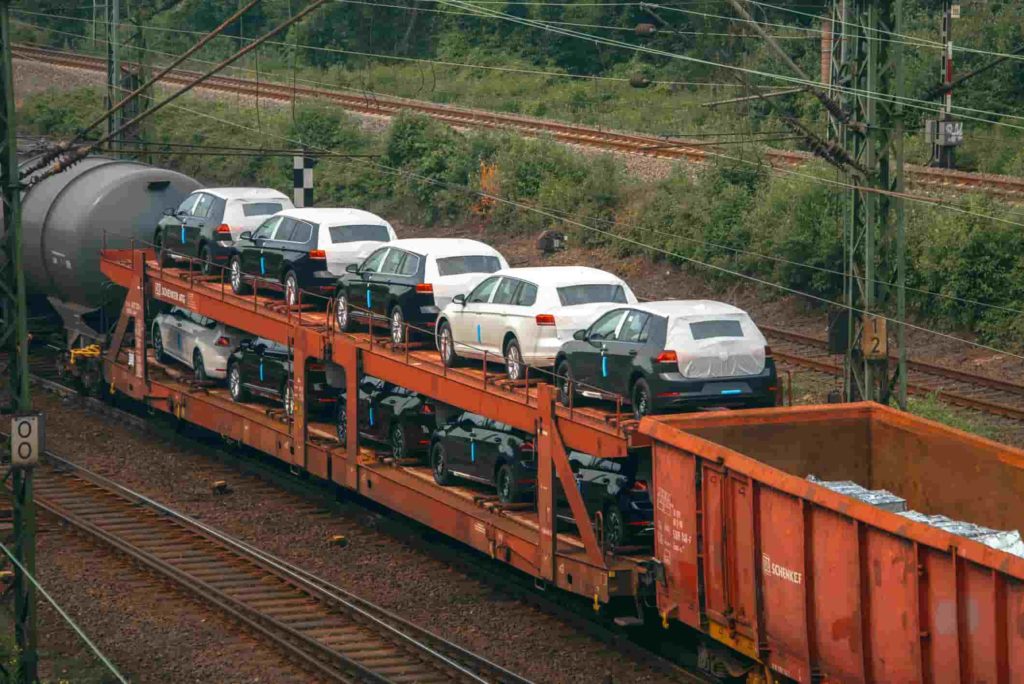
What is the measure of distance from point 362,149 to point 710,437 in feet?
110

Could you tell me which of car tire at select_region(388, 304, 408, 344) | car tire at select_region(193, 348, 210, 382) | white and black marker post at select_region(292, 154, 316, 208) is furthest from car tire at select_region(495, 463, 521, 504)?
white and black marker post at select_region(292, 154, 316, 208)

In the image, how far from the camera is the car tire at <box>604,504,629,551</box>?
54.1 ft

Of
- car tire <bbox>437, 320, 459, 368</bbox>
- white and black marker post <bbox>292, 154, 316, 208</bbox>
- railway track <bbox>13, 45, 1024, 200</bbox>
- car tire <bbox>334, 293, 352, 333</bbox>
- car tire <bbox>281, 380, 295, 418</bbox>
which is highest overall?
railway track <bbox>13, 45, 1024, 200</bbox>

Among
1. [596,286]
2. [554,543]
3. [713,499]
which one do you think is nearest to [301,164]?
[596,286]

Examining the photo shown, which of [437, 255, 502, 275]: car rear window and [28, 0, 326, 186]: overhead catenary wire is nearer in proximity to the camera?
[28, 0, 326, 186]: overhead catenary wire

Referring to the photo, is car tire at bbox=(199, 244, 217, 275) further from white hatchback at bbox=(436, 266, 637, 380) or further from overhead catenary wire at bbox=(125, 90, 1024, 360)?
white hatchback at bbox=(436, 266, 637, 380)

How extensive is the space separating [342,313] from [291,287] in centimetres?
194

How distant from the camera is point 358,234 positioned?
24344 mm

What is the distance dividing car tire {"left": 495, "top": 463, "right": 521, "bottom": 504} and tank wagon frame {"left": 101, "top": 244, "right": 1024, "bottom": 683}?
17 cm

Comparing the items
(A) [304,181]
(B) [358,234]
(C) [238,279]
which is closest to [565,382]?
(B) [358,234]

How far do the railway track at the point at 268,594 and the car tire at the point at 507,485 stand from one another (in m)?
1.95

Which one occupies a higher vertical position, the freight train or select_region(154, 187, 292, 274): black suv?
select_region(154, 187, 292, 274): black suv

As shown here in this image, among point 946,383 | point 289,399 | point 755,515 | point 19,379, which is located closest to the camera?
point 755,515

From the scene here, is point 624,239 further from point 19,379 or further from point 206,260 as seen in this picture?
point 19,379
